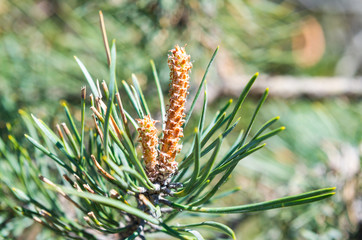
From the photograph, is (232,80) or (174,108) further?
(232,80)

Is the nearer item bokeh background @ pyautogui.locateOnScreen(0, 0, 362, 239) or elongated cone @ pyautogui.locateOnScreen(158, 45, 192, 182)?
elongated cone @ pyautogui.locateOnScreen(158, 45, 192, 182)

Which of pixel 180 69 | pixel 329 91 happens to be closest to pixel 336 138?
pixel 329 91

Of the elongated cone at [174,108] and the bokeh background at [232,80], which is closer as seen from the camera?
the elongated cone at [174,108]

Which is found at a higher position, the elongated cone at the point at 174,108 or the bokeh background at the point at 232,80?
the bokeh background at the point at 232,80

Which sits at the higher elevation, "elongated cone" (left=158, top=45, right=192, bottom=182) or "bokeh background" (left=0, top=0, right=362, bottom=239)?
"bokeh background" (left=0, top=0, right=362, bottom=239)

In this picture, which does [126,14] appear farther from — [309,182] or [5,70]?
[309,182]

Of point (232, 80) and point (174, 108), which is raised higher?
point (232, 80)

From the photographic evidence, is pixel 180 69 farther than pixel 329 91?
No

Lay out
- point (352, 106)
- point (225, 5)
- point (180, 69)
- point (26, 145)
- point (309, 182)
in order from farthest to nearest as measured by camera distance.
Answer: point (352, 106) → point (225, 5) → point (309, 182) → point (26, 145) → point (180, 69)
